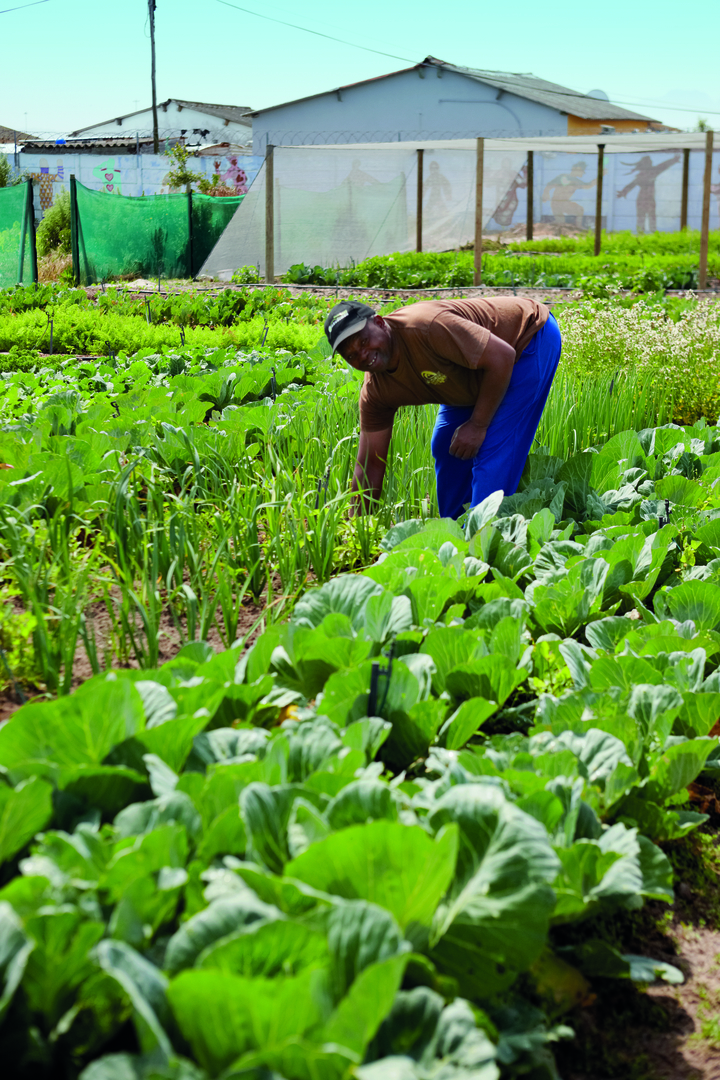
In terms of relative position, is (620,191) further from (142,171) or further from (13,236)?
(13,236)

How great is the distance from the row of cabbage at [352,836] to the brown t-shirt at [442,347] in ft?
3.37

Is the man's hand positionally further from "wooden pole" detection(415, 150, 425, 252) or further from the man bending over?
"wooden pole" detection(415, 150, 425, 252)

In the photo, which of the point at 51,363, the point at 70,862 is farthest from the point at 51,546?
the point at 51,363

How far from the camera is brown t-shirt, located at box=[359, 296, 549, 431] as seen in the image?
3102mm

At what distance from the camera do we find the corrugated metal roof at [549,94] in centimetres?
3009

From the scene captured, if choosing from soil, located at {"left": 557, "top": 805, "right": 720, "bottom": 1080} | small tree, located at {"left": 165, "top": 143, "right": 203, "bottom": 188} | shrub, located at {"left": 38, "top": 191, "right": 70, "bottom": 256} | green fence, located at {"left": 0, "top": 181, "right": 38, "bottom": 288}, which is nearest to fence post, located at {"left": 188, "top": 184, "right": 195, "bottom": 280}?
green fence, located at {"left": 0, "top": 181, "right": 38, "bottom": 288}

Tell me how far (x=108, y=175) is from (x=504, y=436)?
2738cm

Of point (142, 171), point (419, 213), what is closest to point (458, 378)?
point (419, 213)

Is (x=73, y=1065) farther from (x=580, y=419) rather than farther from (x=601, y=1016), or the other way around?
(x=580, y=419)

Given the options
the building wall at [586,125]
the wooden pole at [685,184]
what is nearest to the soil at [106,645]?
the wooden pole at [685,184]

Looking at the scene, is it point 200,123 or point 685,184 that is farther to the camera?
point 200,123

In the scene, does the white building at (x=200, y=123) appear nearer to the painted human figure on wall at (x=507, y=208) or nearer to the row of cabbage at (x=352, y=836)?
the painted human figure on wall at (x=507, y=208)

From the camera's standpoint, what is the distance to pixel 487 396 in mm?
3217

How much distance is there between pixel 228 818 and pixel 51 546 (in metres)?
1.63
